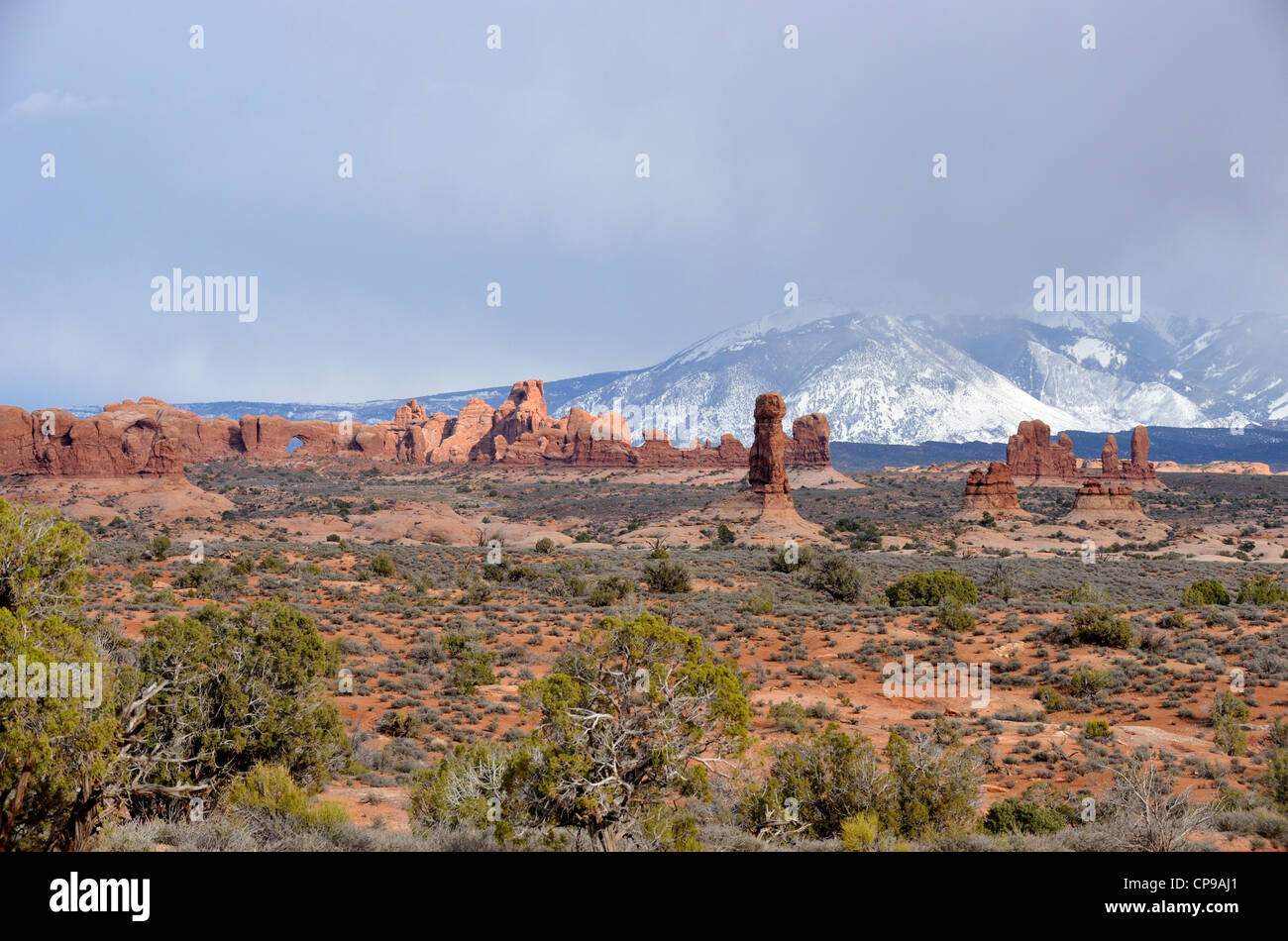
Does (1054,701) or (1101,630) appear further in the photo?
(1101,630)

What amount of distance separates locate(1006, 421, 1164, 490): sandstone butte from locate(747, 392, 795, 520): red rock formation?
46.6m

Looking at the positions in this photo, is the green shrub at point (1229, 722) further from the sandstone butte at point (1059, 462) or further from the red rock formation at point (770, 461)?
the sandstone butte at point (1059, 462)

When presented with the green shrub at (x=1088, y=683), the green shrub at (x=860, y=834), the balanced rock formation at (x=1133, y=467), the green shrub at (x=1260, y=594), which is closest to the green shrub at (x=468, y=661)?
the green shrub at (x=860, y=834)

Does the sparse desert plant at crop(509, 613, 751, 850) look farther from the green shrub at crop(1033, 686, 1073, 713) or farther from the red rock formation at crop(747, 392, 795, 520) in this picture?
the red rock formation at crop(747, 392, 795, 520)

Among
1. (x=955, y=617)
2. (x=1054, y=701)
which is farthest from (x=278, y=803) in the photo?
(x=955, y=617)

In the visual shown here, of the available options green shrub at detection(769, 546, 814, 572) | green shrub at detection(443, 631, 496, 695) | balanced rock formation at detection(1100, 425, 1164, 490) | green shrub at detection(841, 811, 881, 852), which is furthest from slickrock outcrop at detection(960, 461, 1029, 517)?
green shrub at detection(841, 811, 881, 852)

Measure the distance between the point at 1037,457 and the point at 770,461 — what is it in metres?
52.8

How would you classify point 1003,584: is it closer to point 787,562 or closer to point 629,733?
point 787,562

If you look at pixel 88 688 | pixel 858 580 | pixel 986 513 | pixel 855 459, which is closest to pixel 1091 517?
pixel 986 513

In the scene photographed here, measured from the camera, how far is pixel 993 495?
5975 cm

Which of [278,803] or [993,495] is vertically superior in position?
→ [993,495]

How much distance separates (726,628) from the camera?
2247cm

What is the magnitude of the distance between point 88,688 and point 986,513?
58.4m
